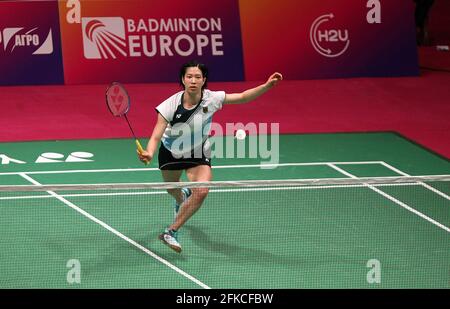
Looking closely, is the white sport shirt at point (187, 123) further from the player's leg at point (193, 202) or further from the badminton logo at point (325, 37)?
the badminton logo at point (325, 37)

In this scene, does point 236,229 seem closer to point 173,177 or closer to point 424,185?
point 173,177

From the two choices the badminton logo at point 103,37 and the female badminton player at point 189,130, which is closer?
the female badminton player at point 189,130

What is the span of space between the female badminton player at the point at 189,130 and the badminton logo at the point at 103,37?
7543mm

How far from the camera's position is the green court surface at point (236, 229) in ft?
25.8

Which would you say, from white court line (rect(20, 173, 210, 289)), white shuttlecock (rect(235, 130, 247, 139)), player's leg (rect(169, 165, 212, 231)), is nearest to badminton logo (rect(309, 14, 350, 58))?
Result: white shuttlecock (rect(235, 130, 247, 139))

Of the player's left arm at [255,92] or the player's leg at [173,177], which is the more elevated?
the player's left arm at [255,92]

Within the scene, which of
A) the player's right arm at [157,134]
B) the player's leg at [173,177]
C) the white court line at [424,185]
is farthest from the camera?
the white court line at [424,185]

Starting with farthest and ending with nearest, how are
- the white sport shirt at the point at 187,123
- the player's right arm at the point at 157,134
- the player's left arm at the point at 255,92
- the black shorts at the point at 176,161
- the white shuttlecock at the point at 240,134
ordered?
the white shuttlecock at the point at 240,134 → the black shorts at the point at 176,161 → the white sport shirt at the point at 187,123 → the player's left arm at the point at 255,92 → the player's right arm at the point at 157,134

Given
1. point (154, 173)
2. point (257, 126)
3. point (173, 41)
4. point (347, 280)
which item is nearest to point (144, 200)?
point (154, 173)

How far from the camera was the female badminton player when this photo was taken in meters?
8.37

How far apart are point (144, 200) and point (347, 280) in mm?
3002

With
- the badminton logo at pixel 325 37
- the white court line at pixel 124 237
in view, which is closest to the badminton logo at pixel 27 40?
the badminton logo at pixel 325 37

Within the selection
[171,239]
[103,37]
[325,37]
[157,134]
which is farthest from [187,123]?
[325,37]
